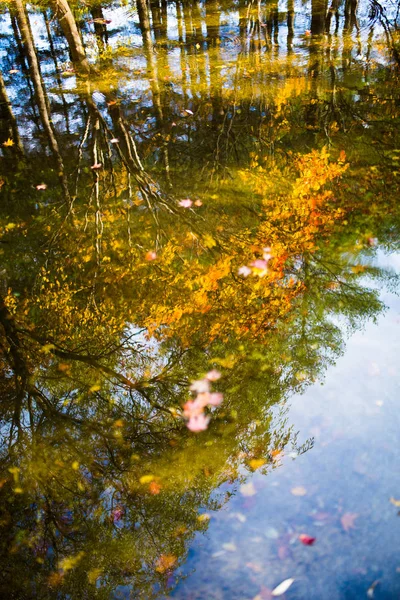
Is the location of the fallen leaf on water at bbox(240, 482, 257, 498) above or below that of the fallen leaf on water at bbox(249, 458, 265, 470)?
above

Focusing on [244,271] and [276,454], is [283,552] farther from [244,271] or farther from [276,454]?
[244,271]

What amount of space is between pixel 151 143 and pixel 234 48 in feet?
19.1

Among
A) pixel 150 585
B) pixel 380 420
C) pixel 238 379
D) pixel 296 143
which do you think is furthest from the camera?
pixel 296 143

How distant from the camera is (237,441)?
2.81 m

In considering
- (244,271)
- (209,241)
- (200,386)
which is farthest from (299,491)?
(209,241)

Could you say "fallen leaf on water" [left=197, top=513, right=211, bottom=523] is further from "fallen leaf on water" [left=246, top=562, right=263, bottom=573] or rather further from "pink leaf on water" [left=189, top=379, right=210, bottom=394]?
"pink leaf on water" [left=189, top=379, right=210, bottom=394]

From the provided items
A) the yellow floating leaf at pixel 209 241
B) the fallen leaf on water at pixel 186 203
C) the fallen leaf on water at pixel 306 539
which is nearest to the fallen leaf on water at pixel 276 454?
the fallen leaf on water at pixel 306 539

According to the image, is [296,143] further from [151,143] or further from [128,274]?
[128,274]

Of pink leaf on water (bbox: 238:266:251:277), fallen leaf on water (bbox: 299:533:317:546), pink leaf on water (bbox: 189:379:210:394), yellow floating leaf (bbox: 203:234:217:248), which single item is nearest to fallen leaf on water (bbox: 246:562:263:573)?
fallen leaf on water (bbox: 299:533:317:546)

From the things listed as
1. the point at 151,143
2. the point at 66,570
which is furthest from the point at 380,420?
the point at 151,143

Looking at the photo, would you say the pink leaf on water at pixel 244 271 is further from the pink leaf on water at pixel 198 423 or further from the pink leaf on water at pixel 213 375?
the pink leaf on water at pixel 198 423

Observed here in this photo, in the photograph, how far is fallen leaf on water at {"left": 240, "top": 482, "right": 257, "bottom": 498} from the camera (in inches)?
96.9

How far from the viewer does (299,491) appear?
242 centimetres

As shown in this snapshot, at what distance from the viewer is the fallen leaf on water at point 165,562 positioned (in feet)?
7.29
